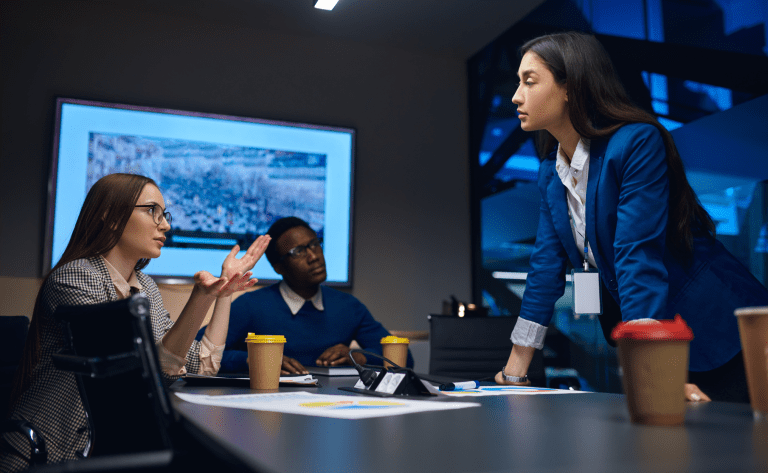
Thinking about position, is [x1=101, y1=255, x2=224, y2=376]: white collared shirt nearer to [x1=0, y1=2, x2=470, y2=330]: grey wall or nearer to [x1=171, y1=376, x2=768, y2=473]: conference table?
[x1=171, y1=376, x2=768, y2=473]: conference table

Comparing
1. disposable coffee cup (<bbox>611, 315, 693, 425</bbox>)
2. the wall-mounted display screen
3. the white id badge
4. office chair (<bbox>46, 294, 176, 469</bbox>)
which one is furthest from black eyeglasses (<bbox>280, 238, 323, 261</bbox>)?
disposable coffee cup (<bbox>611, 315, 693, 425</bbox>)

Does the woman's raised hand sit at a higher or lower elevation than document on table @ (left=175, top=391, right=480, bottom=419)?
higher

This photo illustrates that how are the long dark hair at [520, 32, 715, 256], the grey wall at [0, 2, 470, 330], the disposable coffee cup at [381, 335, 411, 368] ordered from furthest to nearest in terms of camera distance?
1. the grey wall at [0, 2, 470, 330]
2. the disposable coffee cup at [381, 335, 411, 368]
3. the long dark hair at [520, 32, 715, 256]

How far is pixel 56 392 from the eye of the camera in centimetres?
123

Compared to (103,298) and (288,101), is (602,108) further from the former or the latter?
(288,101)

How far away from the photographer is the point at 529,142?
3.85m

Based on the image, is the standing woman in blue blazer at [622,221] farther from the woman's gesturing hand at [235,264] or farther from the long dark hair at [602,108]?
the woman's gesturing hand at [235,264]

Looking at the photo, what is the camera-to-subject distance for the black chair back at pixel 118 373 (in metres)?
0.84

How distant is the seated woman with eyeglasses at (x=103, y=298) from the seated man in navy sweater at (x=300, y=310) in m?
0.67

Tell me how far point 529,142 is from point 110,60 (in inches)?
106

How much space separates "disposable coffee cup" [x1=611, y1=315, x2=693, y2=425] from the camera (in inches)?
26.6

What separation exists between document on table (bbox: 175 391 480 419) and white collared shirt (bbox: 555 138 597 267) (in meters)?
0.67

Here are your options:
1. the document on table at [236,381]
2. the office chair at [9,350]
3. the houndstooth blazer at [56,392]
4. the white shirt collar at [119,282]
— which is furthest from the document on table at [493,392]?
the office chair at [9,350]

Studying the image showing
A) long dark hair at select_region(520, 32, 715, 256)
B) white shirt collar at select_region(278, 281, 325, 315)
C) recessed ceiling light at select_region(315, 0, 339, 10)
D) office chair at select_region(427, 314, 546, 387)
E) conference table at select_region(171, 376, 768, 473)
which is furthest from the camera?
recessed ceiling light at select_region(315, 0, 339, 10)
